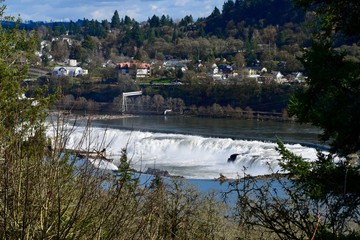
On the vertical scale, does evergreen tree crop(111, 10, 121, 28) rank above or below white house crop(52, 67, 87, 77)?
above

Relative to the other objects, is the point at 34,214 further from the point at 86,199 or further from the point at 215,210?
the point at 215,210

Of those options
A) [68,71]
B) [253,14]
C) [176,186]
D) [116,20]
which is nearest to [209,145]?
[176,186]

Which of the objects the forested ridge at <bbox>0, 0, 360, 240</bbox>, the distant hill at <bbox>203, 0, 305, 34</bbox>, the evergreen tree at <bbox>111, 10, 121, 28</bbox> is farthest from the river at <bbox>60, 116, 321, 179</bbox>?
the evergreen tree at <bbox>111, 10, 121, 28</bbox>

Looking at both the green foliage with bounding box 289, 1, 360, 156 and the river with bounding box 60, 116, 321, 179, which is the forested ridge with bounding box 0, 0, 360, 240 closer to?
the green foliage with bounding box 289, 1, 360, 156

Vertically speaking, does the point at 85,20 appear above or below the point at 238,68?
above

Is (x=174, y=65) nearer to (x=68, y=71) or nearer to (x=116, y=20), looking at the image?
(x=68, y=71)

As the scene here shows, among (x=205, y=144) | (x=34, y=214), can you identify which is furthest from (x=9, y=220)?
(x=205, y=144)

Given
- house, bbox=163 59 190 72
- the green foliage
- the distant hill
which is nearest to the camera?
the green foliage
